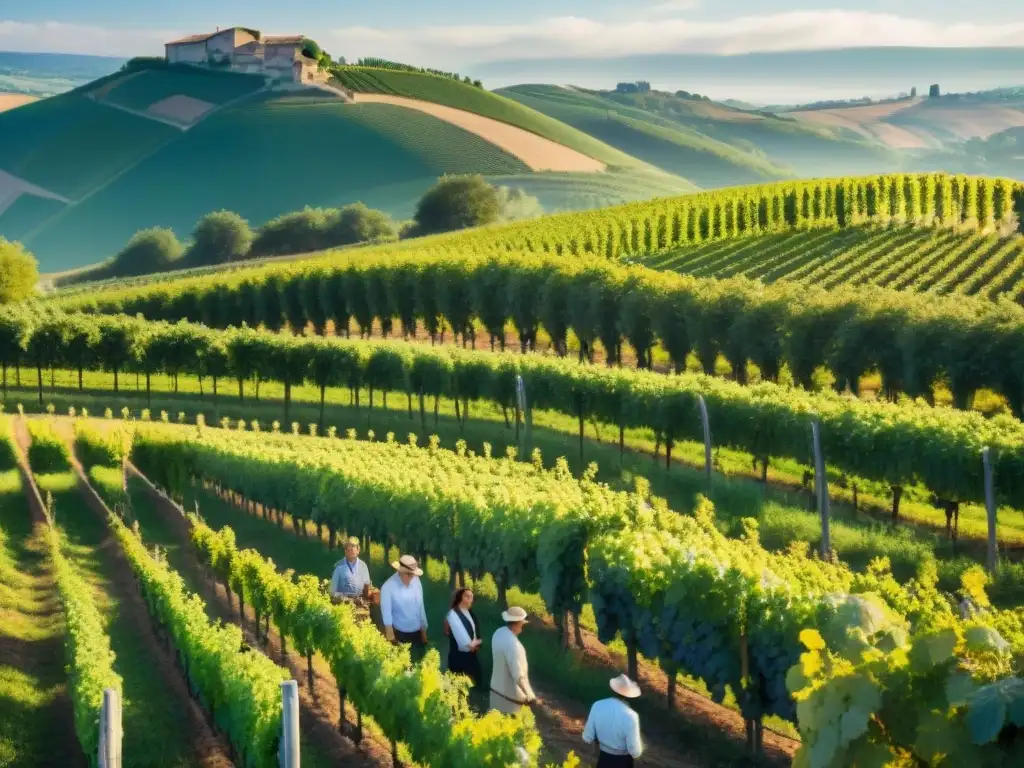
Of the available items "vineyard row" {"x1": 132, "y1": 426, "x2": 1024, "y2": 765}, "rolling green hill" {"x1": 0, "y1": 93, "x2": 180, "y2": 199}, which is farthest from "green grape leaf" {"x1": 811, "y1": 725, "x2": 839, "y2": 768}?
"rolling green hill" {"x1": 0, "y1": 93, "x2": 180, "y2": 199}

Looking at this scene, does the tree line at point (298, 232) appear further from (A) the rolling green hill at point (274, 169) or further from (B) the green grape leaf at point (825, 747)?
(B) the green grape leaf at point (825, 747)

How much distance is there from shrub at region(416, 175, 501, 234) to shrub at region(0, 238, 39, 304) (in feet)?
146

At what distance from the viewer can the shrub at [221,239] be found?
12581 centimetres

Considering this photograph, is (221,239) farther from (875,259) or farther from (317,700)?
(317,700)

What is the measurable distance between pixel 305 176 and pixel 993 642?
562 ft

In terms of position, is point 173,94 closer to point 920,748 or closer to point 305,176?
point 305,176

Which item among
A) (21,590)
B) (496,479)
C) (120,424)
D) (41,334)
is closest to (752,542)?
(496,479)

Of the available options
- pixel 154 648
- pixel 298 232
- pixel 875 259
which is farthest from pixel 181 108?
pixel 154 648

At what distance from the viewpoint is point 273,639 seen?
62.1ft

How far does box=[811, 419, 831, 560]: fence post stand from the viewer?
22391mm

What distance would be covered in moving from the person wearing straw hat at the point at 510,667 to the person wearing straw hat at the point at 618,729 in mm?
1612

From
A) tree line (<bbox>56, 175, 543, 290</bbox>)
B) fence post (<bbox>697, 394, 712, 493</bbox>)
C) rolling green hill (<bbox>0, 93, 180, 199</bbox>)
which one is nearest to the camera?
fence post (<bbox>697, 394, 712, 493</bbox>)

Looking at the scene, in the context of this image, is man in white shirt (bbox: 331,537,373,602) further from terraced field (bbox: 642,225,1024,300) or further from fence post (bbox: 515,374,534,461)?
terraced field (bbox: 642,225,1024,300)

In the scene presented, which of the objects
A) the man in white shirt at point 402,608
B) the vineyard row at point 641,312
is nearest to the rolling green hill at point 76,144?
the vineyard row at point 641,312
